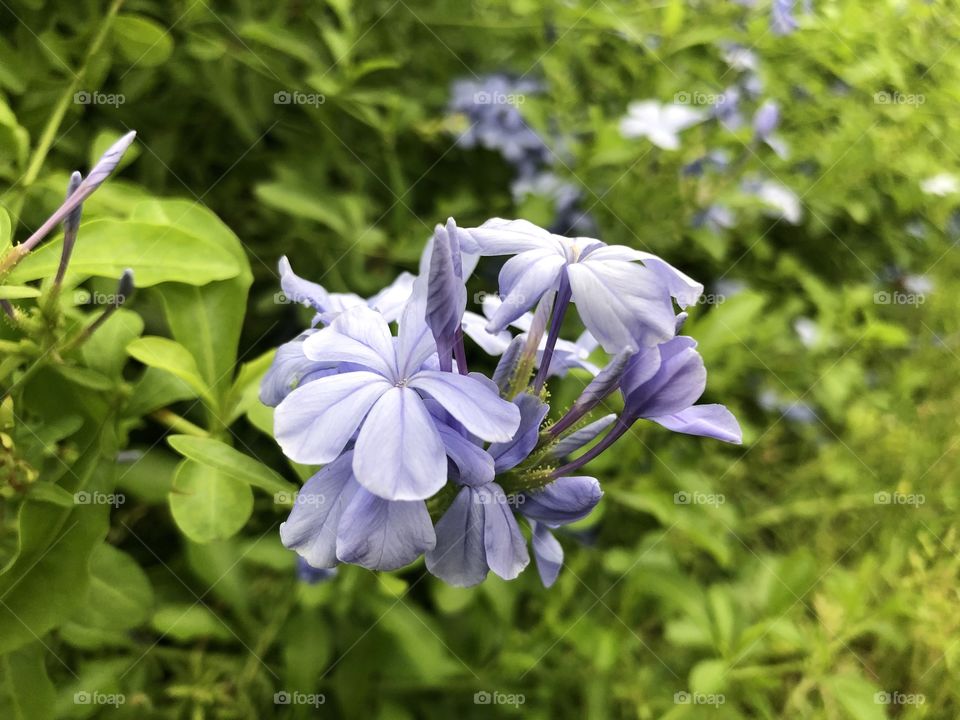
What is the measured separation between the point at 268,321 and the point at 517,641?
974mm

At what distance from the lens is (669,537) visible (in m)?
2.00

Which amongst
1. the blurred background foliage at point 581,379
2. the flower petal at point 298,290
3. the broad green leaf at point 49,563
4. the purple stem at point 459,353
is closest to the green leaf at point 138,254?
the blurred background foliage at point 581,379

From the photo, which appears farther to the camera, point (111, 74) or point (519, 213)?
point (519, 213)

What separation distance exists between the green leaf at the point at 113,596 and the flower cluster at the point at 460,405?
1.44ft

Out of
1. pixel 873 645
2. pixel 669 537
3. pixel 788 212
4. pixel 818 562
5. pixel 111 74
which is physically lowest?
pixel 873 645

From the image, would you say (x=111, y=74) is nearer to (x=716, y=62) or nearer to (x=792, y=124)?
(x=716, y=62)

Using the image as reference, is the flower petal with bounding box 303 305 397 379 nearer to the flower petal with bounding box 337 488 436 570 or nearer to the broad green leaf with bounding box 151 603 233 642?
the flower petal with bounding box 337 488 436 570

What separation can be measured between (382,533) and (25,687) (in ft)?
1.97

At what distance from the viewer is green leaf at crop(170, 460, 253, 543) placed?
909 mm

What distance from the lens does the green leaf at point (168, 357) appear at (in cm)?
92

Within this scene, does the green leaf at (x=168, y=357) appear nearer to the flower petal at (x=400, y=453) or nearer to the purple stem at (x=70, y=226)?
the purple stem at (x=70, y=226)

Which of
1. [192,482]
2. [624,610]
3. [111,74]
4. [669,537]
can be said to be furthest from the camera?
[669,537]

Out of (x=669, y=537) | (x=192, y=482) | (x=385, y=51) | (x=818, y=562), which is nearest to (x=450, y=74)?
(x=385, y=51)

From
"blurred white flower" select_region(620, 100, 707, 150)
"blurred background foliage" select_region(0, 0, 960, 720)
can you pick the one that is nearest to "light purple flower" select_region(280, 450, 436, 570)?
"blurred background foliage" select_region(0, 0, 960, 720)
